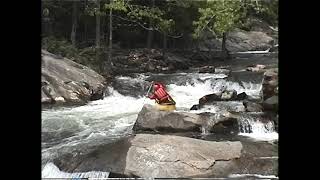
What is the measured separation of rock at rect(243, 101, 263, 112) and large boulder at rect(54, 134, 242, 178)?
1480 mm

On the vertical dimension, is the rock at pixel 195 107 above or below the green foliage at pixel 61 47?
below

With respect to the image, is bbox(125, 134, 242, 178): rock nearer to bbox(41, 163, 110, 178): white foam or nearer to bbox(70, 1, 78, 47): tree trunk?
bbox(41, 163, 110, 178): white foam

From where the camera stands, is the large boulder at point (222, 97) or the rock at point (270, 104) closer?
the rock at point (270, 104)

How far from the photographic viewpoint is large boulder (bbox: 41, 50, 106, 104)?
6844mm

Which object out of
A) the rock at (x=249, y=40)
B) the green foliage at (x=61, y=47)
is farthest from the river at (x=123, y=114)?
the green foliage at (x=61, y=47)

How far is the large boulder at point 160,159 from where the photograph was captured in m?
4.00

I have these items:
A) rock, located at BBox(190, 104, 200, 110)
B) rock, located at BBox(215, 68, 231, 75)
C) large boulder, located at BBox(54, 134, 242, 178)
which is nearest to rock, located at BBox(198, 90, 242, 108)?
rock, located at BBox(190, 104, 200, 110)

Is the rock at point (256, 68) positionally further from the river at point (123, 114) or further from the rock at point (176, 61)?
the rock at point (176, 61)

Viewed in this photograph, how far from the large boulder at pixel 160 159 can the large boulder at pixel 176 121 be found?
60 centimetres

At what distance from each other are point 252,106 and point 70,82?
3449 mm

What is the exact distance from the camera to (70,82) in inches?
292

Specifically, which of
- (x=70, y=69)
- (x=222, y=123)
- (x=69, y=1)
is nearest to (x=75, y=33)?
(x=69, y=1)

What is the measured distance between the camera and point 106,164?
4238mm
